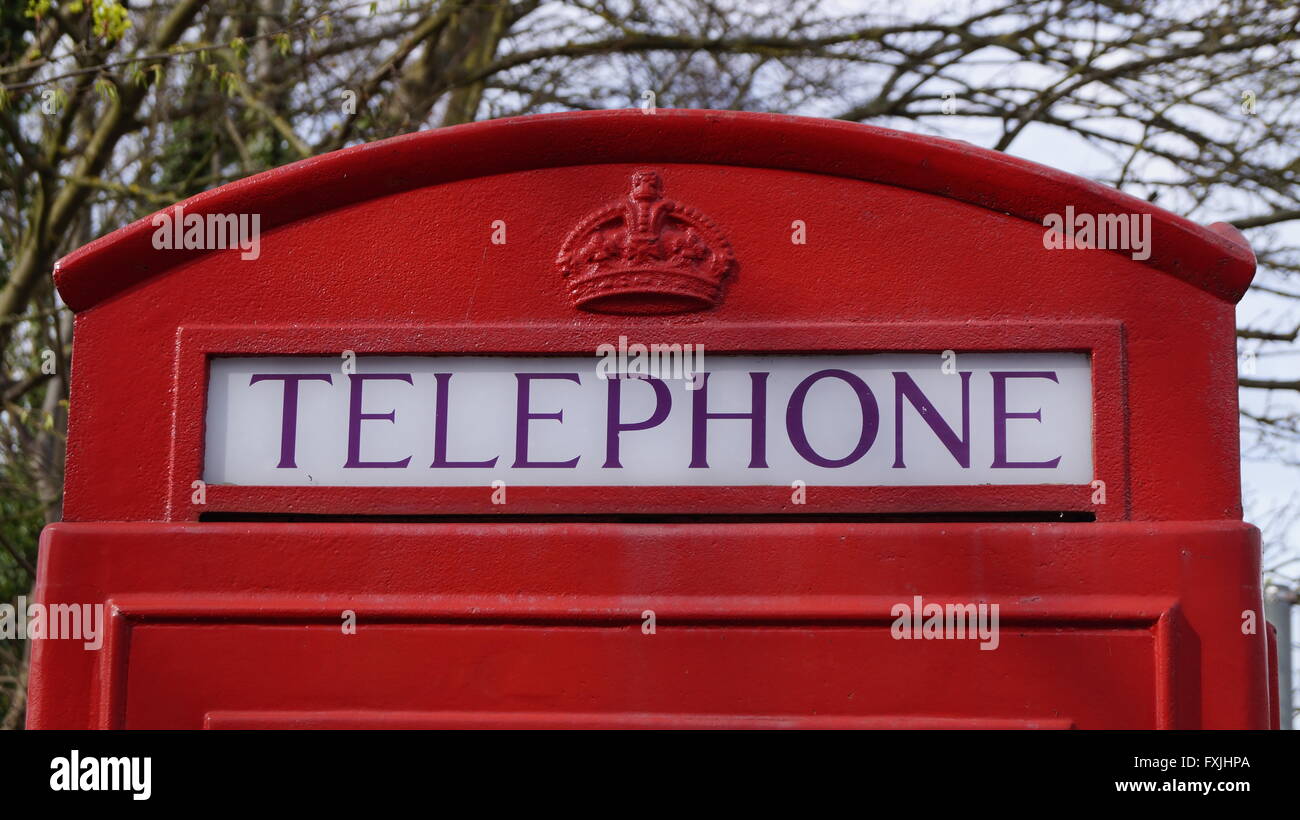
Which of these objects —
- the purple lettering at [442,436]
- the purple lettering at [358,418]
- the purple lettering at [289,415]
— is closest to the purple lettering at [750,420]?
the purple lettering at [442,436]

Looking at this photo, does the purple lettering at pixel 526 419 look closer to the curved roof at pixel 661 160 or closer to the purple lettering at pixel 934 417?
the curved roof at pixel 661 160

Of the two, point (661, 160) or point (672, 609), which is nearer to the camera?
point (672, 609)

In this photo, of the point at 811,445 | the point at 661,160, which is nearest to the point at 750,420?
the point at 811,445

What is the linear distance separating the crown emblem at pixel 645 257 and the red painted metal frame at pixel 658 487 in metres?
0.05

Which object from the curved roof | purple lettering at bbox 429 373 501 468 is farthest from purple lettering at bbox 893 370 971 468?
purple lettering at bbox 429 373 501 468

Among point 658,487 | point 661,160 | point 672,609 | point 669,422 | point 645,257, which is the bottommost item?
point 672,609

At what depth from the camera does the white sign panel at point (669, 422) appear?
86.7 inches

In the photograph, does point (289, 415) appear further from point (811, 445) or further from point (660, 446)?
point (811, 445)

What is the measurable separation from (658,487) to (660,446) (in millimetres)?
63

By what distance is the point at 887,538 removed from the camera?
2180mm

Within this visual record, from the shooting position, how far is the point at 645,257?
7.39 feet

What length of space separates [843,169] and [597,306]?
1.48 feet

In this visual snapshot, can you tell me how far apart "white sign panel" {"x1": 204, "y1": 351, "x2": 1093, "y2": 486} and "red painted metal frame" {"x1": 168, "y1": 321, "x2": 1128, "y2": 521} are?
0.02 meters
